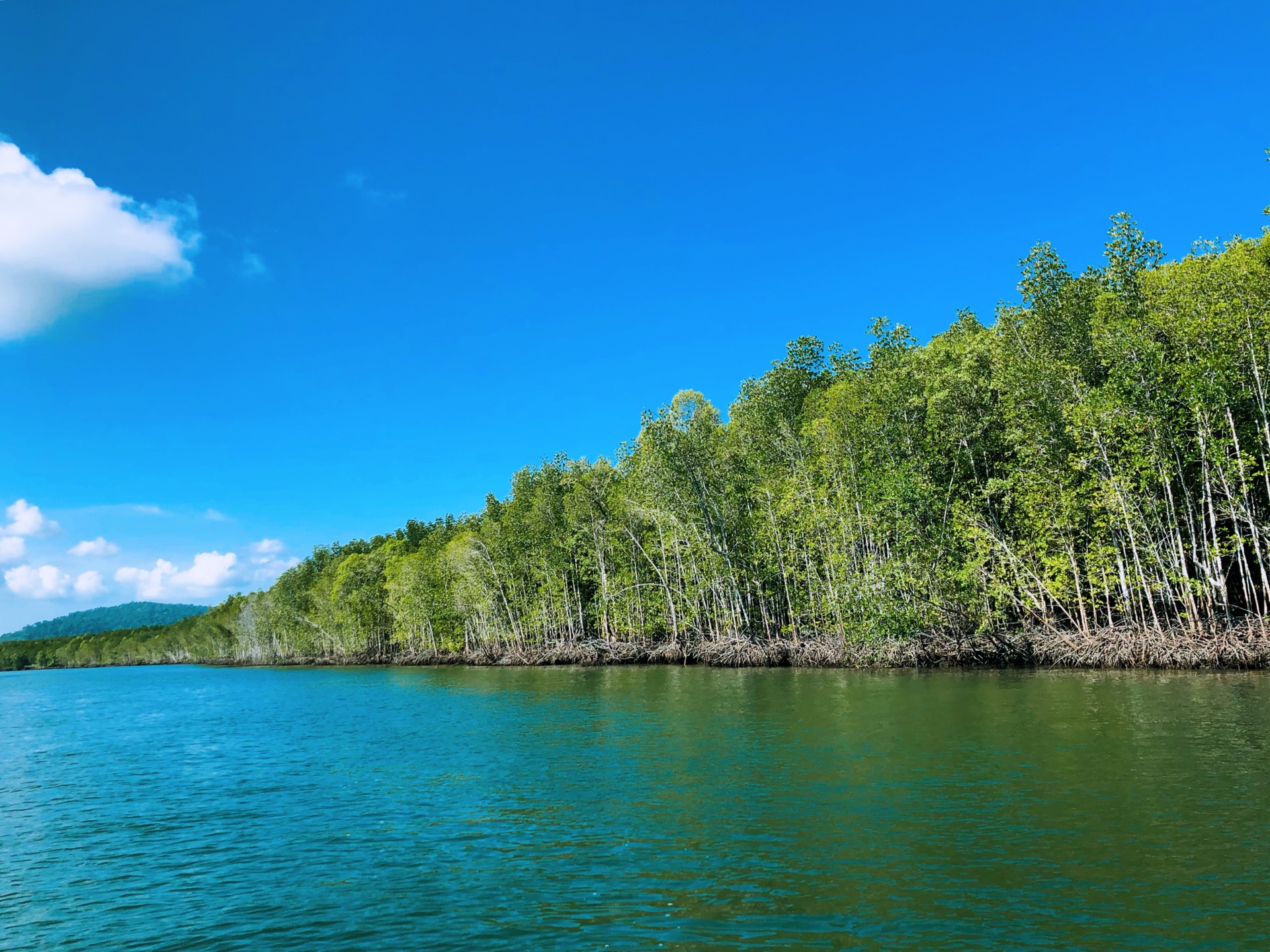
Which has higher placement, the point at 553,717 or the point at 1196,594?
the point at 1196,594

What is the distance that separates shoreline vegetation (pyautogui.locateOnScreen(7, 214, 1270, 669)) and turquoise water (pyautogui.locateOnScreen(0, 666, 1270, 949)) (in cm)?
781

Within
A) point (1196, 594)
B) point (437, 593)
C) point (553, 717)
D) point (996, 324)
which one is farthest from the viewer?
point (437, 593)

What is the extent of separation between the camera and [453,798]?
1591 cm

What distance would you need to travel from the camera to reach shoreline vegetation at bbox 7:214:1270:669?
1167 inches

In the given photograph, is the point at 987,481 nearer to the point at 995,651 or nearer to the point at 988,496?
the point at 988,496

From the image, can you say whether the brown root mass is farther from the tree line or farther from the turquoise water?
the turquoise water

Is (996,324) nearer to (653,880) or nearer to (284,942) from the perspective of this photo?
(653,880)

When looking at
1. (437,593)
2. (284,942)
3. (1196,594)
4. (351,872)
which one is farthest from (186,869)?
(437,593)

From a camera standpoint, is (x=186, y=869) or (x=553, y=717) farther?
(x=553, y=717)

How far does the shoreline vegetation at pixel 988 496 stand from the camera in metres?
29.6

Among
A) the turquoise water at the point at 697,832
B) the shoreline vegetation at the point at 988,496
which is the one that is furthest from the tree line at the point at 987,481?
the turquoise water at the point at 697,832

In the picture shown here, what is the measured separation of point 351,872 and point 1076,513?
33.0 meters

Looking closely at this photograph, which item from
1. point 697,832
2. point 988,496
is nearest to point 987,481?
point 988,496

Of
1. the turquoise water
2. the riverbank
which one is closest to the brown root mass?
the riverbank
